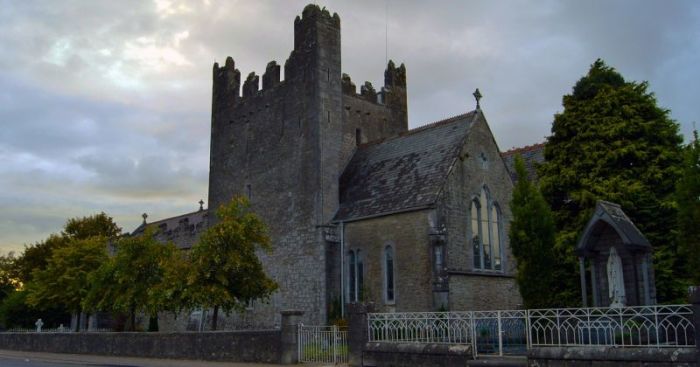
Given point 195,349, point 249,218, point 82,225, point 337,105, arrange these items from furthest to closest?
point 82,225 → point 337,105 → point 249,218 → point 195,349

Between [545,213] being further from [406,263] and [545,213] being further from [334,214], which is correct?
[334,214]

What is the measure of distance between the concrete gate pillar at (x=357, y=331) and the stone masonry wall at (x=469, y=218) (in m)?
8.24

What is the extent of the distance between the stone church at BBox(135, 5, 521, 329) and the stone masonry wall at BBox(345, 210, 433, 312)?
5 cm

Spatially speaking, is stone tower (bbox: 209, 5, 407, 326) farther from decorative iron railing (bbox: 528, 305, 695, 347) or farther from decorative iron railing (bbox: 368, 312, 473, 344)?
decorative iron railing (bbox: 528, 305, 695, 347)

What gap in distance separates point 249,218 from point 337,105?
31.9 ft

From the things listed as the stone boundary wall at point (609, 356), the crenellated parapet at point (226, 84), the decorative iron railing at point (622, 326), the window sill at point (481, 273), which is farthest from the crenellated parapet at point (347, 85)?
the stone boundary wall at point (609, 356)

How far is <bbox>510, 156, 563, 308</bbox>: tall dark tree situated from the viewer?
2073 cm

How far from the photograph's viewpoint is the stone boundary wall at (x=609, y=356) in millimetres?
12594

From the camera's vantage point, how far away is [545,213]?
822 inches

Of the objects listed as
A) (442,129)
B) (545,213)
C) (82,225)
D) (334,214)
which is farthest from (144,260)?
(82,225)

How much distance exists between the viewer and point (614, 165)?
22.3 meters

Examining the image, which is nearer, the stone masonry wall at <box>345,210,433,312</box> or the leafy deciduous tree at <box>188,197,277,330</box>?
the leafy deciduous tree at <box>188,197,277,330</box>

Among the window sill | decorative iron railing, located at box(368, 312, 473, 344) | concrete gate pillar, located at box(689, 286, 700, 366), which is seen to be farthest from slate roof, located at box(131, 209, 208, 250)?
concrete gate pillar, located at box(689, 286, 700, 366)

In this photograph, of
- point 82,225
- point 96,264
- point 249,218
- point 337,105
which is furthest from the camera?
point 82,225
